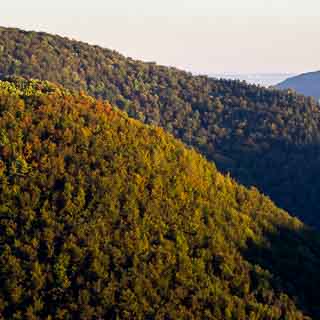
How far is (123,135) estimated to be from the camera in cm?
6569

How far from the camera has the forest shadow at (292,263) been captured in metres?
57.9

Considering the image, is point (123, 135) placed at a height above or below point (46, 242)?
above

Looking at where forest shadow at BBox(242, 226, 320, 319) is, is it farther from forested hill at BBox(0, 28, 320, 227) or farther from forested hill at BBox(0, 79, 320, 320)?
forested hill at BBox(0, 28, 320, 227)

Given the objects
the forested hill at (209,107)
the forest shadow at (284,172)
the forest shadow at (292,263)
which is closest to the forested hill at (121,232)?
the forest shadow at (292,263)

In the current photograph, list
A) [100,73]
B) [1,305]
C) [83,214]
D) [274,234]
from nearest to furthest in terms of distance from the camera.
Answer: [1,305]
[83,214]
[274,234]
[100,73]

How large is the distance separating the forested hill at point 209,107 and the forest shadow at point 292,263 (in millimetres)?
60937

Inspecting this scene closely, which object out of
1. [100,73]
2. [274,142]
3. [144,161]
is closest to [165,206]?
[144,161]

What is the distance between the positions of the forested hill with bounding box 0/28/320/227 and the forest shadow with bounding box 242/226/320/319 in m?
60.9

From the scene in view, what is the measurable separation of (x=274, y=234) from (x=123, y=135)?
17068 mm

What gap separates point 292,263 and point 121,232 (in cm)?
1734

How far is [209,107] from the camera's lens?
166000mm

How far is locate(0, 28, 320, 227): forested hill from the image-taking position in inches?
5531

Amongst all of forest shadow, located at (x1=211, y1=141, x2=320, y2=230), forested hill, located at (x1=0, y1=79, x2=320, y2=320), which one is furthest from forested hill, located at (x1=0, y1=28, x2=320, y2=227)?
forested hill, located at (x1=0, y1=79, x2=320, y2=320)

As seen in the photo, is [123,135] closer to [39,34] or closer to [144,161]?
[144,161]
